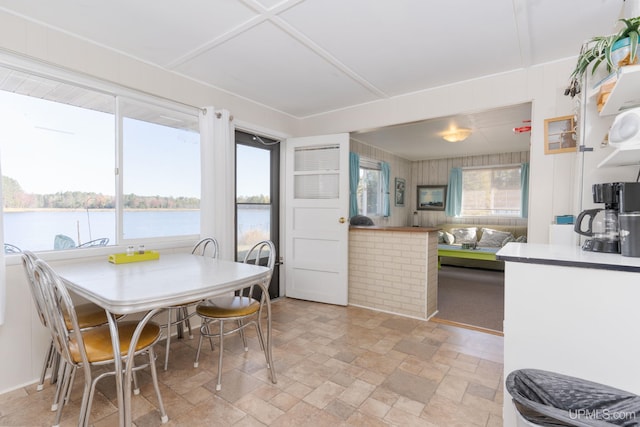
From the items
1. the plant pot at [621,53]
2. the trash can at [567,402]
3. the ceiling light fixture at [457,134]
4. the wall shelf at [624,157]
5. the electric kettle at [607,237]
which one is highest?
the ceiling light fixture at [457,134]

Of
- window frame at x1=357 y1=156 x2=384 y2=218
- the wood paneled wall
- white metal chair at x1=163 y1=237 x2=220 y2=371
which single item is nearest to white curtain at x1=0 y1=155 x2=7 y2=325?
white metal chair at x1=163 y1=237 x2=220 y2=371

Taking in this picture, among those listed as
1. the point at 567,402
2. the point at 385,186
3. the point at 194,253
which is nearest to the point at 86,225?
the point at 194,253

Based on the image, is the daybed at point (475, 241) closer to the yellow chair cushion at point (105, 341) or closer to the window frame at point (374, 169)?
the window frame at point (374, 169)

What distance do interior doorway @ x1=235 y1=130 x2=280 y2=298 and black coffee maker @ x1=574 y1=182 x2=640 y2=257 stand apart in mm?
3000

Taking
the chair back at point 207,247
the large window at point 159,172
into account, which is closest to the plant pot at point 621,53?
the chair back at point 207,247

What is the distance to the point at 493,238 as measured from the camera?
5.63m

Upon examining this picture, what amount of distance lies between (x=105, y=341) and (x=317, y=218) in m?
2.47

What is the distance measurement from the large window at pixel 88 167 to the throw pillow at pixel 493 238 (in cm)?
516

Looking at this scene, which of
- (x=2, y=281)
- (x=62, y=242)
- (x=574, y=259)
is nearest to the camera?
(x=574, y=259)

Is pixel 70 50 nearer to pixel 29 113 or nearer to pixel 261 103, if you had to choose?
pixel 29 113

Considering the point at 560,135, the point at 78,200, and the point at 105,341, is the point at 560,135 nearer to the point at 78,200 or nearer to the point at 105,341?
the point at 105,341

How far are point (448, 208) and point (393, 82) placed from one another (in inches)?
175

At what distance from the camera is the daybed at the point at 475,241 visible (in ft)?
16.8

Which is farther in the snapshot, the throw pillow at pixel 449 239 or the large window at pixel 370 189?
the throw pillow at pixel 449 239
